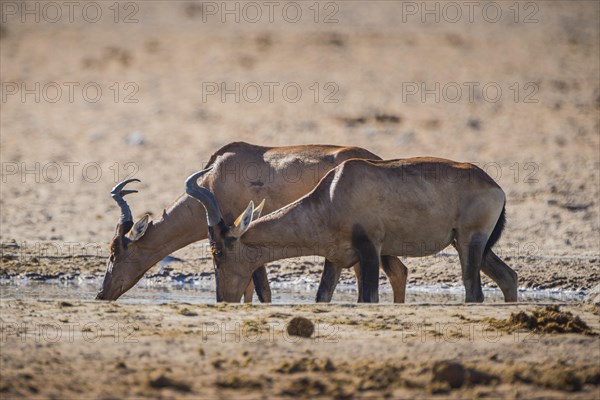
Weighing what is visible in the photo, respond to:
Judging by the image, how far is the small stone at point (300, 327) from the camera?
30.9 feet

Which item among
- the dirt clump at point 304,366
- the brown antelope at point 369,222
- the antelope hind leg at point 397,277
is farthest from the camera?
the antelope hind leg at point 397,277

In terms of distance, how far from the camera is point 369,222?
12.6 m

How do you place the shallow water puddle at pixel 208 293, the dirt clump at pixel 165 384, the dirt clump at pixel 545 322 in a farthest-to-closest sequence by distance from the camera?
the shallow water puddle at pixel 208 293, the dirt clump at pixel 545 322, the dirt clump at pixel 165 384

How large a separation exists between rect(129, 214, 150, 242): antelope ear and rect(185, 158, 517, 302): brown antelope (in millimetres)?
1167

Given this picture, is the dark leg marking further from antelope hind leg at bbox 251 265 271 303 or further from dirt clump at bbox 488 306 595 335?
dirt clump at bbox 488 306 595 335

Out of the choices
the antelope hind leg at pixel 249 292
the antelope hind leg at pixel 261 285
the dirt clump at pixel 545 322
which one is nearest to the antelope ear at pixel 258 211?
the antelope hind leg at pixel 261 285

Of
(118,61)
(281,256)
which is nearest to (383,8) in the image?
(118,61)

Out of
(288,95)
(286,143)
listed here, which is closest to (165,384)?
(286,143)

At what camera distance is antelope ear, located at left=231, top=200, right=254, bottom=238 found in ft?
41.3

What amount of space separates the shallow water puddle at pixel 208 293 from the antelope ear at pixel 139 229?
0.71m

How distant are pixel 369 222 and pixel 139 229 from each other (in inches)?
109

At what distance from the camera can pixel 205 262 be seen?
1634cm

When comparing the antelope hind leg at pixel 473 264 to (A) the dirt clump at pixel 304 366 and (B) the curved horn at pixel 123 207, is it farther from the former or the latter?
(A) the dirt clump at pixel 304 366

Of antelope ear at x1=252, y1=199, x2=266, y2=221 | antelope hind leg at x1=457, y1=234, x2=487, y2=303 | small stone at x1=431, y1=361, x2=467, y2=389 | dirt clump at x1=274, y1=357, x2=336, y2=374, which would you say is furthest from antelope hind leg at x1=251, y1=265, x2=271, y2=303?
small stone at x1=431, y1=361, x2=467, y2=389
